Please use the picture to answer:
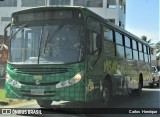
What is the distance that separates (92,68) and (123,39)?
4.65 m

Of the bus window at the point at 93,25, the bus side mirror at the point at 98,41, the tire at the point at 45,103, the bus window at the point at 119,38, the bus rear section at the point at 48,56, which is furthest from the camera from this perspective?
the bus window at the point at 119,38

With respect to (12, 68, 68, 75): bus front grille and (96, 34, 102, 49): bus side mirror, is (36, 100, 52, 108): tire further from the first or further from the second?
(96, 34, 102, 49): bus side mirror

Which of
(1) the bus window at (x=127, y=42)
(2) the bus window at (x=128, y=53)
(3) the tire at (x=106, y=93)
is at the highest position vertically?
(1) the bus window at (x=127, y=42)

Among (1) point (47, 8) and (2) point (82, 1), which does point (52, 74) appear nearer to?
(1) point (47, 8)

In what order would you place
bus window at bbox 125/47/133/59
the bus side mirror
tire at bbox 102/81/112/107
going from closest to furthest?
the bus side mirror < tire at bbox 102/81/112/107 < bus window at bbox 125/47/133/59

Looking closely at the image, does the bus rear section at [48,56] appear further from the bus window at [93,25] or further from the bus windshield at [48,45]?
the bus window at [93,25]

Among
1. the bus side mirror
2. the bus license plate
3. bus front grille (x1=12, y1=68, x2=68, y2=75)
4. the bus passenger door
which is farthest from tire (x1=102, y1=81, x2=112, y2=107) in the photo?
the bus license plate

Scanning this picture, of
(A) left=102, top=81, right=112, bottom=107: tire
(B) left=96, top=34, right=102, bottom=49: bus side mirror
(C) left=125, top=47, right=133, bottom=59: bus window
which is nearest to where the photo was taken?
(B) left=96, top=34, right=102, bottom=49: bus side mirror

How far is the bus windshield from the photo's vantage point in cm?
1074

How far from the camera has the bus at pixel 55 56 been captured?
10.6 metres

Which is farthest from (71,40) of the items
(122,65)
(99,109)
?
(122,65)

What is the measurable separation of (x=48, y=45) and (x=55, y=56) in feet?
1.28

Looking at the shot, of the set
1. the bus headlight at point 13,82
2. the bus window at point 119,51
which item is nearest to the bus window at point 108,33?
the bus window at point 119,51

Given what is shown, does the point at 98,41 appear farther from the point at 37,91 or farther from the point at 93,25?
the point at 37,91
